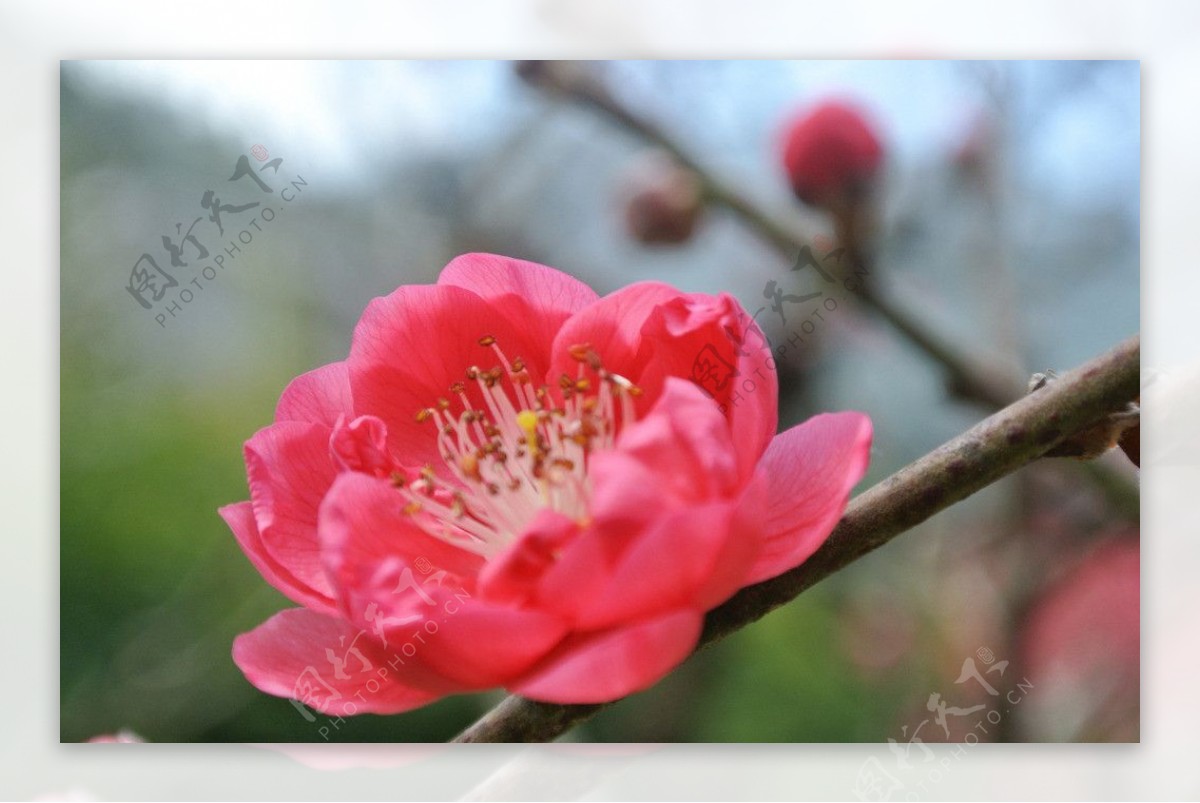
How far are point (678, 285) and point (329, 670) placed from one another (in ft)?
2.05

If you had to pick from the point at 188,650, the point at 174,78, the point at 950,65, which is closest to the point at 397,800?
the point at 188,650

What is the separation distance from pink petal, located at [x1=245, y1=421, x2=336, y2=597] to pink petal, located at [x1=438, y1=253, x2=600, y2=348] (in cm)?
23

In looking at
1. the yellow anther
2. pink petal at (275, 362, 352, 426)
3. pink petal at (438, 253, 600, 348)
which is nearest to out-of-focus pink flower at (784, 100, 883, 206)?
pink petal at (438, 253, 600, 348)

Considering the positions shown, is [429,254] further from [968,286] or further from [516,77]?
[968,286]

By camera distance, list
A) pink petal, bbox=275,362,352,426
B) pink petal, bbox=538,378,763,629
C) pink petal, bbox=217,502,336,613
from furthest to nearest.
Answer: pink petal, bbox=275,362,352,426 < pink petal, bbox=217,502,336,613 < pink petal, bbox=538,378,763,629

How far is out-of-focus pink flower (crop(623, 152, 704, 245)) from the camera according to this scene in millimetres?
1466

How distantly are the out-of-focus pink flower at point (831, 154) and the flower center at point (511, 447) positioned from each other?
0.46 m

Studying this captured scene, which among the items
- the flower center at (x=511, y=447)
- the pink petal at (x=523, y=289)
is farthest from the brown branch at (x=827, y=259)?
the flower center at (x=511, y=447)

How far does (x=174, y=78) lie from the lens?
1.53 m

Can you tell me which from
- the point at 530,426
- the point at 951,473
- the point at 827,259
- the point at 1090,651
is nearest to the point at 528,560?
the point at 530,426

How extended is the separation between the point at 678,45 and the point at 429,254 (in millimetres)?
429

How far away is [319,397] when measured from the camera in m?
1.25

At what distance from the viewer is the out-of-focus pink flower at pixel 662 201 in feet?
4.81

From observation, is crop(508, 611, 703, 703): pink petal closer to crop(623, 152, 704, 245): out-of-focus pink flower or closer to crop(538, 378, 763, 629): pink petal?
crop(538, 378, 763, 629): pink petal
